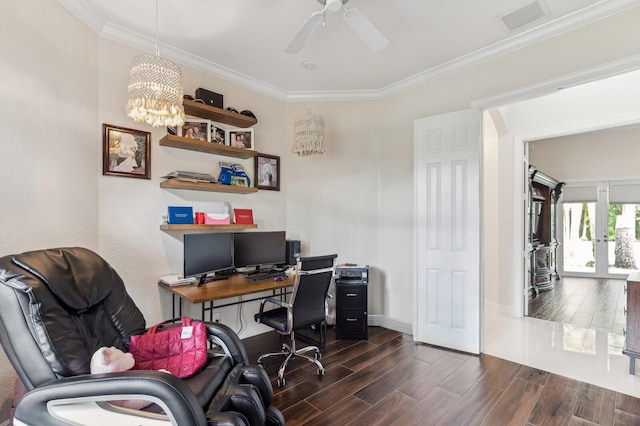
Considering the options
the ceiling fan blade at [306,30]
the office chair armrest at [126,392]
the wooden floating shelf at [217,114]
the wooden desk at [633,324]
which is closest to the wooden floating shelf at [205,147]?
the wooden floating shelf at [217,114]

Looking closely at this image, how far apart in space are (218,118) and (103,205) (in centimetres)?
133

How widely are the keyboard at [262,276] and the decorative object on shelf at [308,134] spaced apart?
127cm

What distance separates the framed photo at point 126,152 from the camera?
8.27 ft

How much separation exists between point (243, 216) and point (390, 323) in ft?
7.02

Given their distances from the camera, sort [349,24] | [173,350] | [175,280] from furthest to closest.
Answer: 1. [175,280]
2. [349,24]
3. [173,350]

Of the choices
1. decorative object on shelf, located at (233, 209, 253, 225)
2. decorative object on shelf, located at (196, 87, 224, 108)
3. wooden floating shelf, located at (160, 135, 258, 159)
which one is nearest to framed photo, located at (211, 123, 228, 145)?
wooden floating shelf, located at (160, 135, 258, 159)

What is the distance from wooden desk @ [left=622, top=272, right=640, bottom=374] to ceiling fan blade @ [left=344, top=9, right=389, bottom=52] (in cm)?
286

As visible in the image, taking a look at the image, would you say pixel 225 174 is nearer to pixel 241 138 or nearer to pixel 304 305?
pixel 241 138

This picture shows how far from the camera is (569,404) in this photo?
214 centimetres

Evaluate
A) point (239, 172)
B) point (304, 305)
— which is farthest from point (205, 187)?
point (304, 305)

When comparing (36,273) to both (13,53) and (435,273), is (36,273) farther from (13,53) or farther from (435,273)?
(435,273)

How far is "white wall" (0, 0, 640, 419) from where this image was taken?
1.89 m

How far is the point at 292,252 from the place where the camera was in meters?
3.60

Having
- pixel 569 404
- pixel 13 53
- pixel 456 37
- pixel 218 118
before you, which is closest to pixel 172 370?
pixel 13 53
